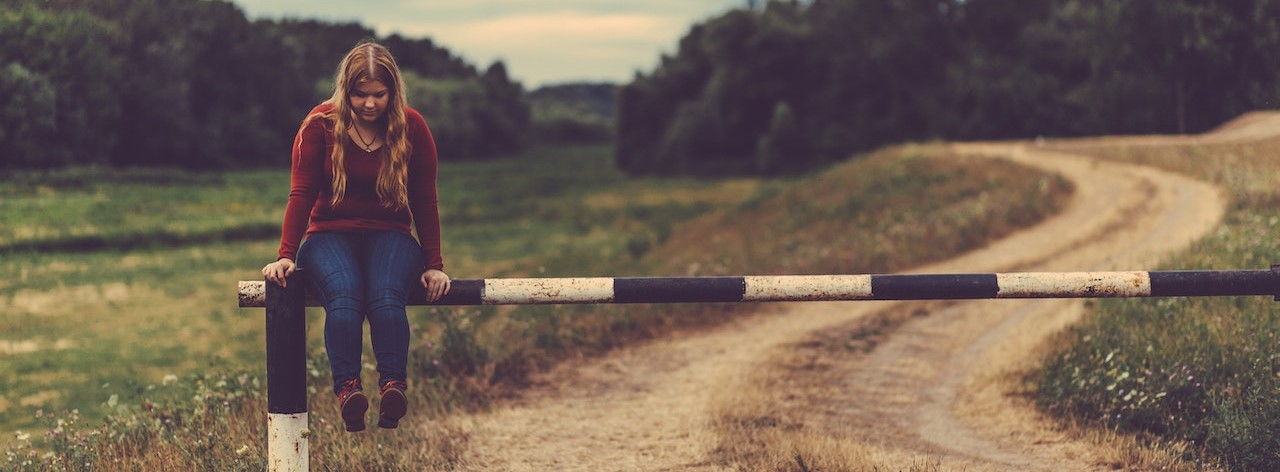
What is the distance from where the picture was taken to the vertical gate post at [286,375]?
471 cm

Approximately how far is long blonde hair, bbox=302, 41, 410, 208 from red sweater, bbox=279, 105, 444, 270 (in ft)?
0.13

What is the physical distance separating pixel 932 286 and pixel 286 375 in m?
2.99

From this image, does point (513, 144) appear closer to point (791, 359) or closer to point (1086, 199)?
point (1086, 199)

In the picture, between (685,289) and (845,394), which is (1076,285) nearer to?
(685,289)

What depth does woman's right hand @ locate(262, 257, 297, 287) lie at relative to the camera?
4.59m

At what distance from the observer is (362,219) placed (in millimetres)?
4949

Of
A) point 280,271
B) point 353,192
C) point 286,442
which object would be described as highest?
point 353,192

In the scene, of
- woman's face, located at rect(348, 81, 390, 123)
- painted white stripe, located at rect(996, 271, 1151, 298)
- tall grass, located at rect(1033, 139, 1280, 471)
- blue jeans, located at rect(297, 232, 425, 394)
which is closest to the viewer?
blue jeans, located at rect(297, 232, 425, 394)

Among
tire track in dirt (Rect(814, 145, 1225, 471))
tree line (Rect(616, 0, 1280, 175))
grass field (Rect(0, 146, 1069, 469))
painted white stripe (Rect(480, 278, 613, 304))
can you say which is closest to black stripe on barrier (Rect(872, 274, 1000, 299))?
→ painted white stripe (Rect(480, 278, 613, 304))

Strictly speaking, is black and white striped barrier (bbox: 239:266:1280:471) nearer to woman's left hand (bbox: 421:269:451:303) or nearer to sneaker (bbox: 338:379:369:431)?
woman's left hand (bbox: 421:269:451:303)

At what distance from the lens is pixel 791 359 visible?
391 inches

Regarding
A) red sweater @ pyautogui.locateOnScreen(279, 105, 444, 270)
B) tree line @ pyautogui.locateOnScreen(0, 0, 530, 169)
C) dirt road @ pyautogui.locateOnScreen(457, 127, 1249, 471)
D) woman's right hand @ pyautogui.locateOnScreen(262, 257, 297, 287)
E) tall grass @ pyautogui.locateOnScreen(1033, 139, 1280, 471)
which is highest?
tree line @ pyautogui.locateOnScreen(0, 0, 530, 169)

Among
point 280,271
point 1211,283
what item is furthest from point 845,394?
point 280,271

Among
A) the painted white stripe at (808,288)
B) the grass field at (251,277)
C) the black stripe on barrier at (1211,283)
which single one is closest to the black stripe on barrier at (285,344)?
the grass field at (251,277)
